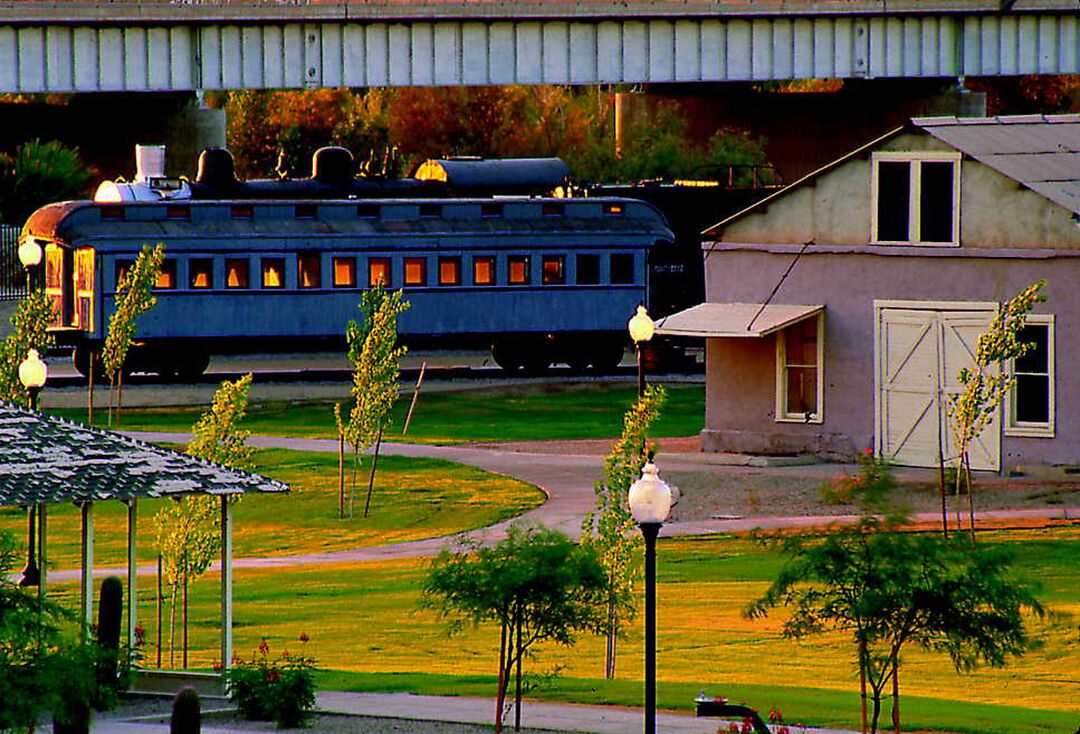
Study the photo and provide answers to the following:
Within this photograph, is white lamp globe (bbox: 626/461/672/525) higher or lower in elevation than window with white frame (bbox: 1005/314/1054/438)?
lower

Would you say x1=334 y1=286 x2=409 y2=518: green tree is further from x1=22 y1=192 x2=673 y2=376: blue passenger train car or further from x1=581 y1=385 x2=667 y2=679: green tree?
x1=22 y1=192 x2=673 y2=376: blue passenger train car

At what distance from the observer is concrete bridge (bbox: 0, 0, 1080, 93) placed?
203ft

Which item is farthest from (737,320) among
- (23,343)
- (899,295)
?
(23,343)

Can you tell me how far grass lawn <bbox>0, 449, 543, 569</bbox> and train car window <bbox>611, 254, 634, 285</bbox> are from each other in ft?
50.3

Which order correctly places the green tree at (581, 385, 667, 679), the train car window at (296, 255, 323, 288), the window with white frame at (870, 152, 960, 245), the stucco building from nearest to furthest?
the green tree at (581, 385, 667, 679) → the stucco building → the window with white frame at (870, 152, 960, 245) → the train car window at (296, 255, 323, 288)

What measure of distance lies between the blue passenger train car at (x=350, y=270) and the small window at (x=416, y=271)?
1.2 inches

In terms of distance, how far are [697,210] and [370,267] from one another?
35.9 ft

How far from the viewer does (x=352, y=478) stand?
126 ft

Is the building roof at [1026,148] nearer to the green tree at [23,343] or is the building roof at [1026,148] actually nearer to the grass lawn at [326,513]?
the grass lawn at [326,513]

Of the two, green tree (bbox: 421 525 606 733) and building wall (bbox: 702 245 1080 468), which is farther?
building wall (bbox: 702 245 1080 468)

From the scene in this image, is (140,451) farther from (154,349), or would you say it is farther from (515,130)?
(515,130)

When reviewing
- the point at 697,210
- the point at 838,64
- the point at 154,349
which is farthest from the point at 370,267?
Answer: the point at 838,64

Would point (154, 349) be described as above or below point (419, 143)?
below

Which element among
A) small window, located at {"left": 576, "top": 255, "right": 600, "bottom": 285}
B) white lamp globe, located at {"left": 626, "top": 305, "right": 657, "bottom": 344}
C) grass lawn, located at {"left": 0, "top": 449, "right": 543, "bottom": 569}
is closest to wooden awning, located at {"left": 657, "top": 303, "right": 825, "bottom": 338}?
grass lawn, located at {"left": 0, "top": 449, "right": 543, "bottom": 569}
